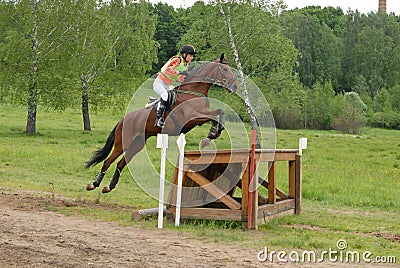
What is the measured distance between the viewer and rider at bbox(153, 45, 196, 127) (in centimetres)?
951

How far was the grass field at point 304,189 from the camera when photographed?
26.6 ft

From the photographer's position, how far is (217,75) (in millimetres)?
9625

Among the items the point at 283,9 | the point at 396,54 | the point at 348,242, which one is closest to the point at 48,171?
the point at 348,242

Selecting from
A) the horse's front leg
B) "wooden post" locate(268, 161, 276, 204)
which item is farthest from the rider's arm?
"wooden post" locate(268, 161, 276, 204)

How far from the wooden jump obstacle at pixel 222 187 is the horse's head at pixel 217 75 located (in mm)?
1270

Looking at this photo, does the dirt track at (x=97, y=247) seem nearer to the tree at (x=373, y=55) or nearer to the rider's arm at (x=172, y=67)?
the rider's arm at (x=172, y=67)

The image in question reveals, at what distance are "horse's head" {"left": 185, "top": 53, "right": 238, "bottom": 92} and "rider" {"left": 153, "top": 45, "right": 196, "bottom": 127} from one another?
0.22 m

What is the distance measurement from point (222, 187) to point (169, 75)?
207cm

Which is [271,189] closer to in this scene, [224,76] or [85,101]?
[224,76]

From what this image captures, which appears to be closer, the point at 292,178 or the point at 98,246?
A: the point at 98,246

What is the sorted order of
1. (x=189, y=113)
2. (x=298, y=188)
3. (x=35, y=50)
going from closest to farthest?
(x=189, y=113) < (x=298, y=188) < (x=35, y=50)

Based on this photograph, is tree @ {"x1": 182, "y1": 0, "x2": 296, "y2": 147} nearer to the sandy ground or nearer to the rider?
the rider

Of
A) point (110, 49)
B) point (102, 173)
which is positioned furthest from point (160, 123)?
point (110, 49)

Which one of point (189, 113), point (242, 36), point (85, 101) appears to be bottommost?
point (189, 113)
